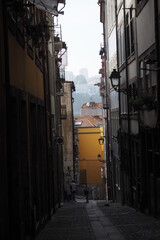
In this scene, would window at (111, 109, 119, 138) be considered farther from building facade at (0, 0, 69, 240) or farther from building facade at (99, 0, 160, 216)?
building facade at (0, 0, 69, 240)

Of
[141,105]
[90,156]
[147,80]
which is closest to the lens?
[141,105]

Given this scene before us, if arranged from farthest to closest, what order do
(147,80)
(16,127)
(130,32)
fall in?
(130,32) → (147,80) → (16,127)

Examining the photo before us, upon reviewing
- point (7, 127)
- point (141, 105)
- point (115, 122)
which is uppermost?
point (115, 122)

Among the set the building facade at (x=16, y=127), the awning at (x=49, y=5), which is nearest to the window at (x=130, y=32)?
the building facade at (x=16, y=127)

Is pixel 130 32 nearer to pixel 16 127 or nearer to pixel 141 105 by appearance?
pixel 141 105

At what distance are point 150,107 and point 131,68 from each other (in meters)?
7.82

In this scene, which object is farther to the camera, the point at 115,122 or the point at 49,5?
the point at 115,122

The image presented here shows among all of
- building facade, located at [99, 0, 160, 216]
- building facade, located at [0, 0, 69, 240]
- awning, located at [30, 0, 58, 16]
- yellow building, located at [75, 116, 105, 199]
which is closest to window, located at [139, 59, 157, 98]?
building facade, located at [99, 0, 160, 216]

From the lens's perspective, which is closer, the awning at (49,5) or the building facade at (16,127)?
the building facade at (16,127)

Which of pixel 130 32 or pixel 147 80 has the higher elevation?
pixel 130 32

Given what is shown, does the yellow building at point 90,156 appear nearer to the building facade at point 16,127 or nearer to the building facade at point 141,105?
the building facade at point 141,105

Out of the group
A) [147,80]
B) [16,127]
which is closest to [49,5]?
[16,127]

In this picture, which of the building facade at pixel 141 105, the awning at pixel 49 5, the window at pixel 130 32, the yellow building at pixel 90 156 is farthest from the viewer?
the yellow building at pixel 90 156

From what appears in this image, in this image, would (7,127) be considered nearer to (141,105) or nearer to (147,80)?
(141,105)
